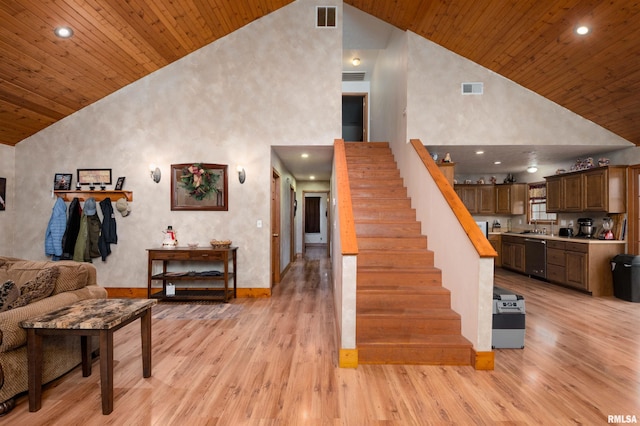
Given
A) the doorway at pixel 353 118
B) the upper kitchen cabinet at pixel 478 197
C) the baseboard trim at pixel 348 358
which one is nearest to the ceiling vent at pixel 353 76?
the doorway at pixel 353 118

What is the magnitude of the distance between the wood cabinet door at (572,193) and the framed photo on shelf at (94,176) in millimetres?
7960

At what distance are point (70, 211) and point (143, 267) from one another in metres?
1.35

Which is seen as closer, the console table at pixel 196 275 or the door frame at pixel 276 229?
the console table at pixel 196 275

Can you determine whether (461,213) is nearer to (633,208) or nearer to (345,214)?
(345,214)

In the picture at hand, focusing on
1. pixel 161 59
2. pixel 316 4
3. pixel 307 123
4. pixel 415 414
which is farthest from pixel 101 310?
pixel 316 4

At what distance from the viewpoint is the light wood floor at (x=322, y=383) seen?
2053 mm

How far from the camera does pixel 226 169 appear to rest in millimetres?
4992

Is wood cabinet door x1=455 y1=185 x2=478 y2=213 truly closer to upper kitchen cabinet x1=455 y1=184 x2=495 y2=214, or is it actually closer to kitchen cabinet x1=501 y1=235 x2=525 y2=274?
upper kitchen cabinet x1=455 y1=184 x2=495 y2=214

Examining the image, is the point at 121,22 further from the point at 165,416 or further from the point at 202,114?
the point at 165,416

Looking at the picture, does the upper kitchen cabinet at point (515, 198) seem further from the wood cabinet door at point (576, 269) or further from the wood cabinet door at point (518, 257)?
the wood cabinet door at point (576, 269)

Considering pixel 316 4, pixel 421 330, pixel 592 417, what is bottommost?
pixel 592 417

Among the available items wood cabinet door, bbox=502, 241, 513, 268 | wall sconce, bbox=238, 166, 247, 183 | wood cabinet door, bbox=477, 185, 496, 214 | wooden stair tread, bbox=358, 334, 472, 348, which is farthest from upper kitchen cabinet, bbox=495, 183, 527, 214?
wall sconce, bbox=238, 166, 247, 183

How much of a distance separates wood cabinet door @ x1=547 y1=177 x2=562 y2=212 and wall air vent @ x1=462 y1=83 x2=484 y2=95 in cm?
288

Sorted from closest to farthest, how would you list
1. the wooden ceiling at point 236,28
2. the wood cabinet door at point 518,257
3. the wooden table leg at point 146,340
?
the wooden table leg at point 146,340 < the wooden ceiling at point 236,28 < the wood cabinet door at point 518,257
